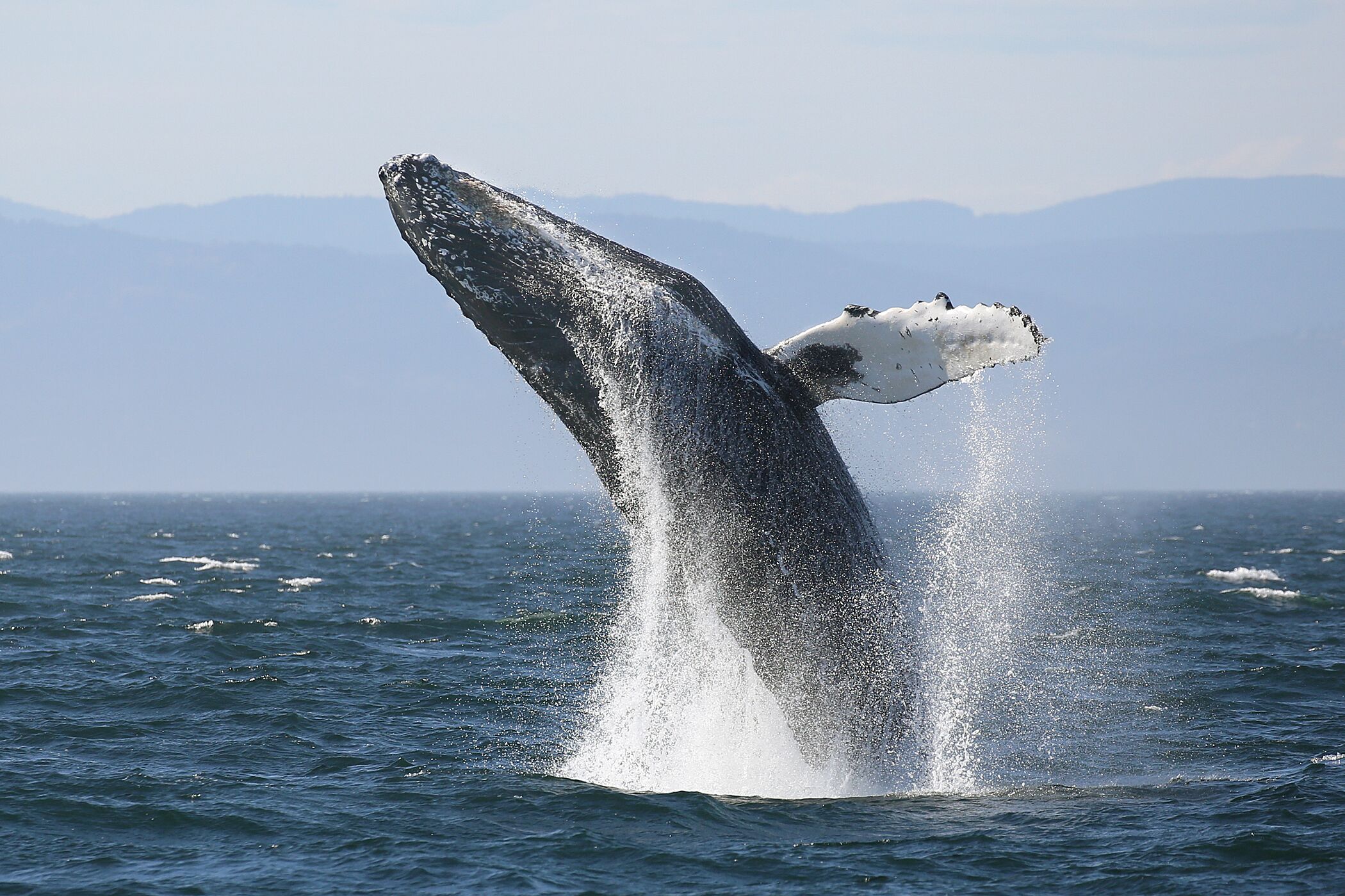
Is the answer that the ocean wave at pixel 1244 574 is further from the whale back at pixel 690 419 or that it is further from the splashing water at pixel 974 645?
the whale back at pixel 690 419

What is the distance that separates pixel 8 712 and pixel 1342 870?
12413 mm

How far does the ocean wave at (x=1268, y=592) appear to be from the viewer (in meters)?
26.9

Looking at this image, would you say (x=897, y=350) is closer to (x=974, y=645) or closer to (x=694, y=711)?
(x=694, y=711)

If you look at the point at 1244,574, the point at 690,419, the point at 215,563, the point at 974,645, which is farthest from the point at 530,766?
the point at 215,563

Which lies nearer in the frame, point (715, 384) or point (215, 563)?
point (715, 384)

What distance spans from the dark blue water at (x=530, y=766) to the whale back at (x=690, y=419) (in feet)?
→ 4.62

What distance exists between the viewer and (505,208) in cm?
1006

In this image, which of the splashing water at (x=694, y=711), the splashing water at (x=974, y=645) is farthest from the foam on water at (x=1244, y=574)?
the splashing water at (x=694, y=711)

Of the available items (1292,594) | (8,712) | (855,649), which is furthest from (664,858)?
(1292,594)

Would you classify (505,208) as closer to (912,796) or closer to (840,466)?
(840,466)

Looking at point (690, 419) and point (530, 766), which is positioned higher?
point (690, 419)

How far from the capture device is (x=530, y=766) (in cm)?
1223

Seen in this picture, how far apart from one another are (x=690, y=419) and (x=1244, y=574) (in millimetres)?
26397

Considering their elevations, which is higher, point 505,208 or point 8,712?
point 505,208
